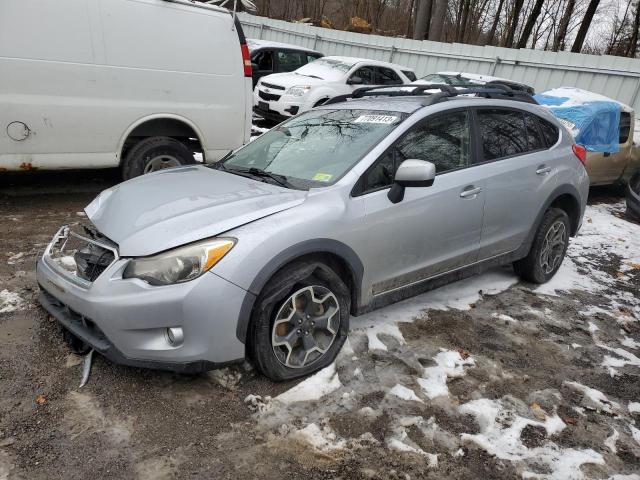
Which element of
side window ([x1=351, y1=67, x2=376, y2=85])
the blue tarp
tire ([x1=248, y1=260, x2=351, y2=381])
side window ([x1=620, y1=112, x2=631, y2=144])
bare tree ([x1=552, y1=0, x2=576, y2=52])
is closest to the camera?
tire ([x1=248, y1=260, x2=351, y2=381])

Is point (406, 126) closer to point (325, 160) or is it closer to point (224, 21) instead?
point (325, 160)

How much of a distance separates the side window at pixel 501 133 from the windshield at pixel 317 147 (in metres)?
0.87

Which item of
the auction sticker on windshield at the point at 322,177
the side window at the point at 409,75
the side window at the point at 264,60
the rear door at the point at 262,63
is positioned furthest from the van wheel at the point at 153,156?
the side window at the point at 409,75

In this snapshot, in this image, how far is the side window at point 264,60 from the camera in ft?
42.9

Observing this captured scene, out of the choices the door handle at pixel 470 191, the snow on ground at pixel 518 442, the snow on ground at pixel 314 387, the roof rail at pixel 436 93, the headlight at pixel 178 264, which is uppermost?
the roof rail at pixel 436 93

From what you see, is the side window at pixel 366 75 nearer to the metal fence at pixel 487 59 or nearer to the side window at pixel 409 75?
the side window at pixel 409 75

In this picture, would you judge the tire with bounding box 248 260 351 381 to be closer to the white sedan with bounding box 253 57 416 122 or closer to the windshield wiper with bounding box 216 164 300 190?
the windshield wiper with bounding box 216 164 300 190

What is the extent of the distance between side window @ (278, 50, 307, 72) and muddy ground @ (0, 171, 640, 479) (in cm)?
1051

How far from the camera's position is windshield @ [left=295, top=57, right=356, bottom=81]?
1179 centimetres

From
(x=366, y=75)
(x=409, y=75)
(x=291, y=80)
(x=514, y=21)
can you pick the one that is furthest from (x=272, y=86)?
(x=514, y=21)

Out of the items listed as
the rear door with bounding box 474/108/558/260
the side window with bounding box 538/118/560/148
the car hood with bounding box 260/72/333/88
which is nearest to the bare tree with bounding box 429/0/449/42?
the car hood with bounding box 260/72/333/88

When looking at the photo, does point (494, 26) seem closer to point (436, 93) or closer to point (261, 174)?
point (436, 93)

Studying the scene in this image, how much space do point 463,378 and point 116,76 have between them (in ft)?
14.4

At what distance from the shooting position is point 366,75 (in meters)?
12.3
